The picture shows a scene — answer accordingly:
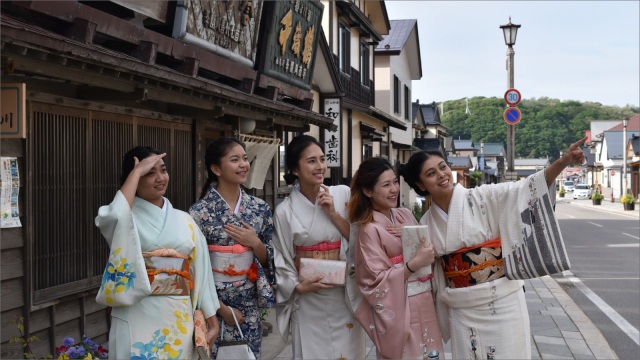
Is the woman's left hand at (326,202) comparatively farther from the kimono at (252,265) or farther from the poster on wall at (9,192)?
the poster on wall at (9,192)

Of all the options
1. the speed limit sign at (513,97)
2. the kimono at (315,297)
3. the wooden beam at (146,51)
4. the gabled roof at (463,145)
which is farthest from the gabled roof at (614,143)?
the kimono at (315,297)

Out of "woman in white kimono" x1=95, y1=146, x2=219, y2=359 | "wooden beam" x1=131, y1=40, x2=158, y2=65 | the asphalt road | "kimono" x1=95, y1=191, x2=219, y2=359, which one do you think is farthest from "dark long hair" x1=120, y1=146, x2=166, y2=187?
the asphalt road

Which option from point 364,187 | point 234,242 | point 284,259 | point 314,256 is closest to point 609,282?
point 364,187

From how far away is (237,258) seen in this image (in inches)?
167

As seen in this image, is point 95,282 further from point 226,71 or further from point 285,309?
point 226,71

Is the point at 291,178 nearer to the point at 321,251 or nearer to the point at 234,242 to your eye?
the point at 321,251

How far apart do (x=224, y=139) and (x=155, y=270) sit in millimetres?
1040

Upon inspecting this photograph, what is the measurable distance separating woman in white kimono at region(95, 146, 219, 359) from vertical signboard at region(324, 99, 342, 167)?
1212cm

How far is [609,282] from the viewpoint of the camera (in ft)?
42.3

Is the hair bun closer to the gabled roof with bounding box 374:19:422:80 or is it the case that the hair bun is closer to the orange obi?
the orange obi

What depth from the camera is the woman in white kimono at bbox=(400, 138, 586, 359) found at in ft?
14.1

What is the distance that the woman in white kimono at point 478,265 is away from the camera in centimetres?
429

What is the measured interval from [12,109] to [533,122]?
131137 millimetres

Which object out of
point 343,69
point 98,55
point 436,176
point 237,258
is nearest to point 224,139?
point 237,258
